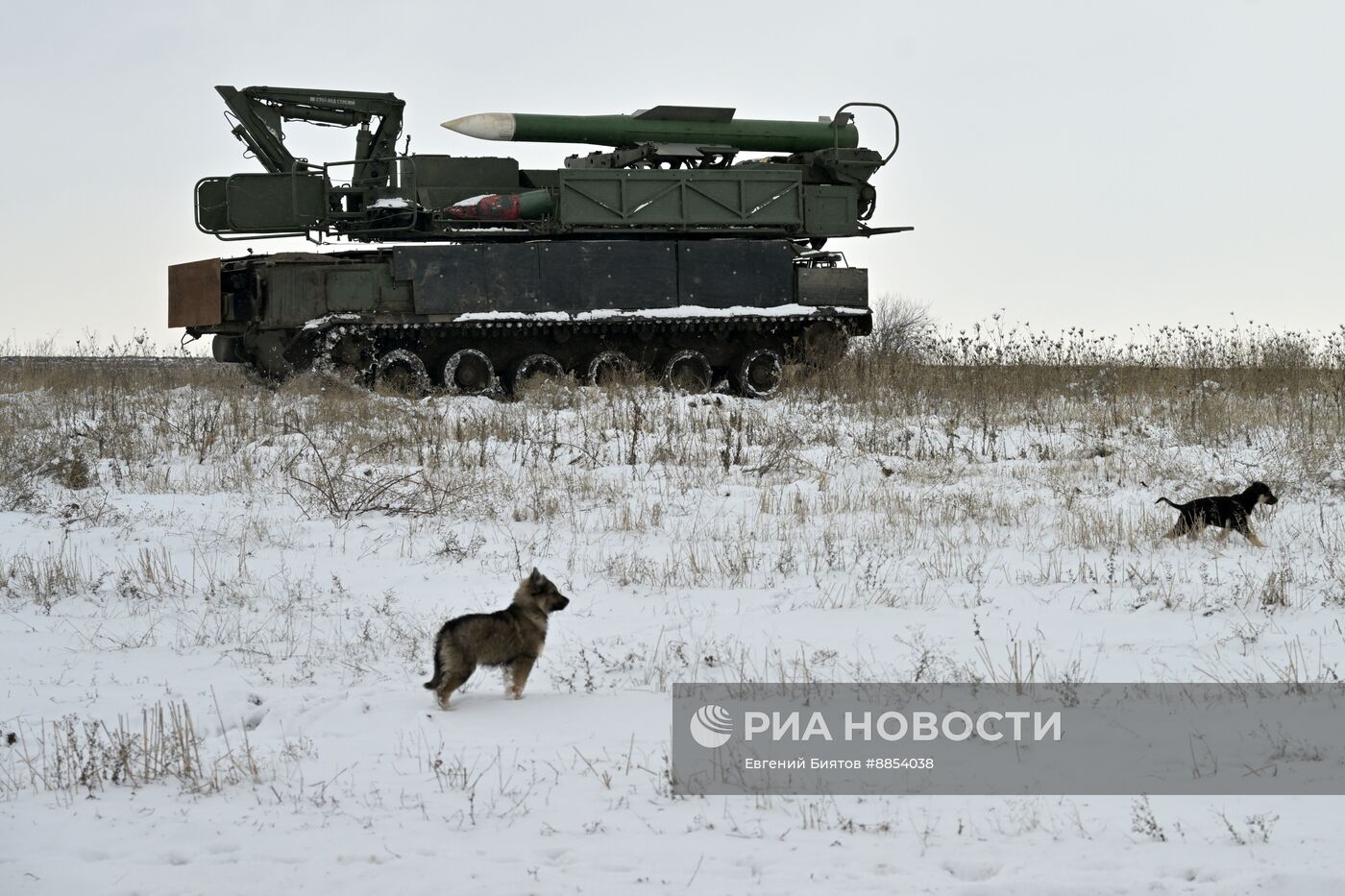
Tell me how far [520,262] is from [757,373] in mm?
3574

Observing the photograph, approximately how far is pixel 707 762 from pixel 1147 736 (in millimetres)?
1582

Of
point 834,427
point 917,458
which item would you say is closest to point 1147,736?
point 917,458

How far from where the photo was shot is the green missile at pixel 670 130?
61.1ft

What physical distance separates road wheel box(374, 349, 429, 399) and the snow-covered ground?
3.22m

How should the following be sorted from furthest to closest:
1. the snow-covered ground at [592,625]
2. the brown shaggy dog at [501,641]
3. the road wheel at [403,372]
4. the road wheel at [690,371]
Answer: the road wheel at [690,371] < the road wheel at [403,372] < the brown shaggy dog at [501,641] < the snow-covered ground at [592,625]

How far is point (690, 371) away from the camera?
746 inches

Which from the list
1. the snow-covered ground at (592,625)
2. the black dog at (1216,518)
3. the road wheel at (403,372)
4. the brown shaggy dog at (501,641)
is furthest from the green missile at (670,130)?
the brown shaggy dog at (501,641)

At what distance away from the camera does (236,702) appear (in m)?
5.71

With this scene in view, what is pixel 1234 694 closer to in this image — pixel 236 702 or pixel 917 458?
pixel 236 702

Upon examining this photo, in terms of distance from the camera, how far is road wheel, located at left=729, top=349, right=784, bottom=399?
19109mm

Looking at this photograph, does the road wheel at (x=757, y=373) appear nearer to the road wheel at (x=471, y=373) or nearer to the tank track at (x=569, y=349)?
the tank track at (x=569, y=349)

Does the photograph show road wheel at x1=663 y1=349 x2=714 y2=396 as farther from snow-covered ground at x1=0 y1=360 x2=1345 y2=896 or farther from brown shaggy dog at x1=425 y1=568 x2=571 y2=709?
brown shaggy dog at x1=425 y1=568 x2=571 y2=709

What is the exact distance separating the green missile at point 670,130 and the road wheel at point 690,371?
2.98 m

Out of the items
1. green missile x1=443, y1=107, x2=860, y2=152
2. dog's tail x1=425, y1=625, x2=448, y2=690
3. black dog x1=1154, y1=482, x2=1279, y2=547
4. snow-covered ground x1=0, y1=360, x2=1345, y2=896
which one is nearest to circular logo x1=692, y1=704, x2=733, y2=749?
snow-covered ground x1=0, y1=360, x2=1345, y2=896
